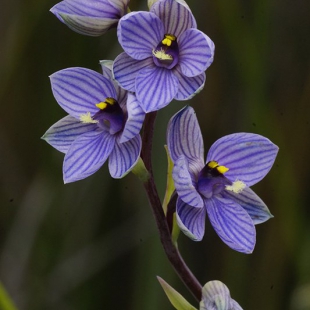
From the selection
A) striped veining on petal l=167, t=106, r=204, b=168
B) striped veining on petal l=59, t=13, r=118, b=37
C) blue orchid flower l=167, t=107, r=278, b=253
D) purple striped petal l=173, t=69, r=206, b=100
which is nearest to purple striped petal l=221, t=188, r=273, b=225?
blue orchid flower l=167, t=107, r=278, b=253

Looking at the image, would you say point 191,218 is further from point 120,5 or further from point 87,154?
point 120,5

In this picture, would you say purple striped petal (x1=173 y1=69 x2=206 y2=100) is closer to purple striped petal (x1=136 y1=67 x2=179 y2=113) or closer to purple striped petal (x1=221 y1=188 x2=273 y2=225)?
purple striped petal (x1=136 y1=67 x2=179 y2=113)

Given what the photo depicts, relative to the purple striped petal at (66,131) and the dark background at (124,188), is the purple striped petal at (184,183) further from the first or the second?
the dark background at (124,188)

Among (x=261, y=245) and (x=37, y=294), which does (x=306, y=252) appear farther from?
(x=37, y=294)

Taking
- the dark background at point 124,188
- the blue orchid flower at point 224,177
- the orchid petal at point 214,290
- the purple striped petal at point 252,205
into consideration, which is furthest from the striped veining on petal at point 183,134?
the dark background at point 124,188

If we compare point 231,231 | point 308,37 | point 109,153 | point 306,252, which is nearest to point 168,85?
point 109,153
